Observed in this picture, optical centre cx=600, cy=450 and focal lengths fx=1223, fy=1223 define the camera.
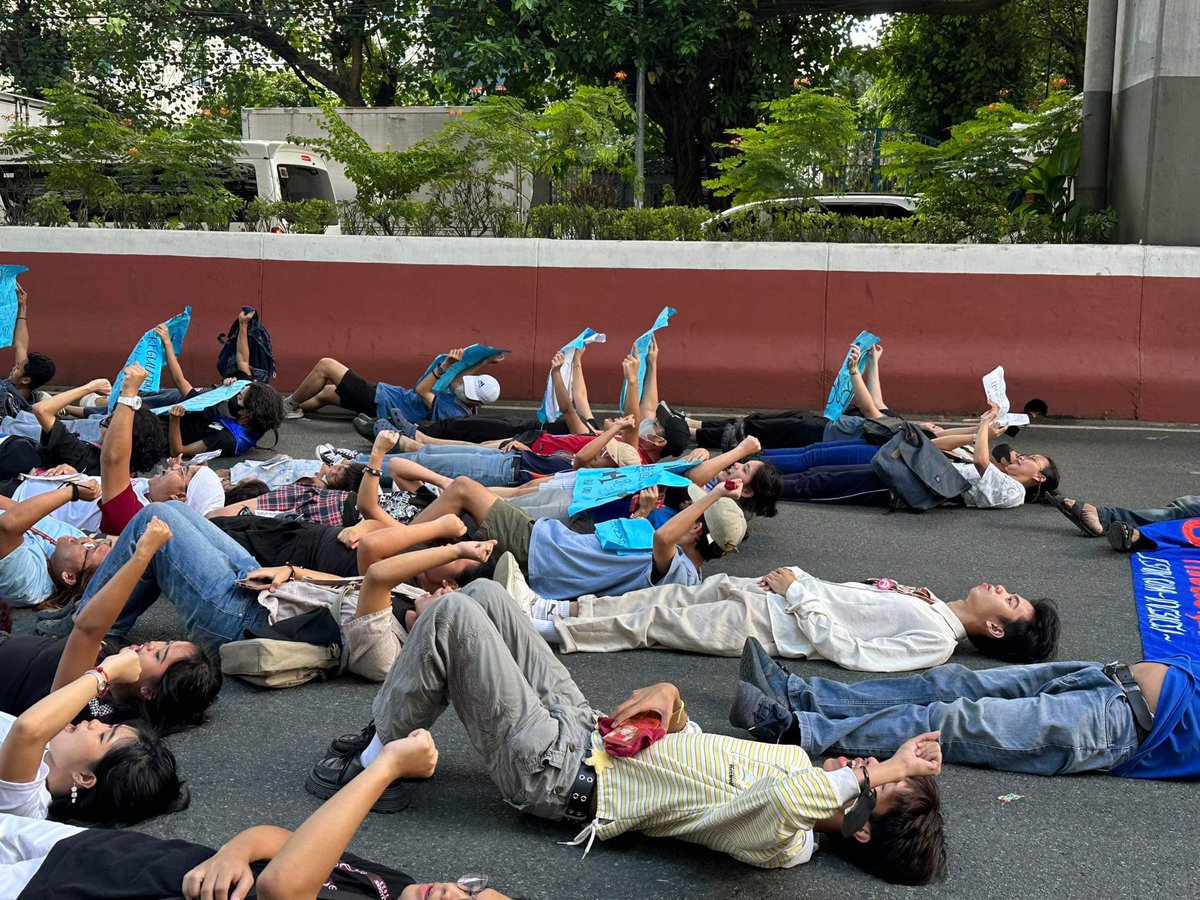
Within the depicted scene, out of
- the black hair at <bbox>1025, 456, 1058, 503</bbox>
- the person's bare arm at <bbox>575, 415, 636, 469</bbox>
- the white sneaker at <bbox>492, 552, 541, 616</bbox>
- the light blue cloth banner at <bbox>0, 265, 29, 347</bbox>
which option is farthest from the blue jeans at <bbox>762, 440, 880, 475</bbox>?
the light blue cloth banner at <bbox>0, 265, 29, 347</bbox>

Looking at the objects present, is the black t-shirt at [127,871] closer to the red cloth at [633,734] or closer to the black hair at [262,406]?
the red cloth at [633,734]

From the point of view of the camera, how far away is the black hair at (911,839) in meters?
3.65

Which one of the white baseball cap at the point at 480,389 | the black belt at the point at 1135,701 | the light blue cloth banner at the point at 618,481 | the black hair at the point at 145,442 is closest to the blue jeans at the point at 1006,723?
the black belt at the point at 1135,701

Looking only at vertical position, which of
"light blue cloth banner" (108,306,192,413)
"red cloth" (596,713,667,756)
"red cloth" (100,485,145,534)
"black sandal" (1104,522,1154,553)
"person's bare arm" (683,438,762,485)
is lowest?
"black sandal" (1104,522,1154,553)

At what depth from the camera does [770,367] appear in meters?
10.3

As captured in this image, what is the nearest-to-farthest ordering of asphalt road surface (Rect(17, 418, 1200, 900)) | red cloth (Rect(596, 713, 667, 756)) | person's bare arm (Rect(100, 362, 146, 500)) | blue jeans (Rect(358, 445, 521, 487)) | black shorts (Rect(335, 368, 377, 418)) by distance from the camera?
asphalt road surface (Rect(17, 418, 1200, 900)) → red cloth (Rect(596, 713, 667, 756)) → person's bare arm (Rect(100, 362, 146, 500)) → blue jeans (Rect(358, 445, 521, 487)) → black shorts (Rect(335, 368, 377, 418))

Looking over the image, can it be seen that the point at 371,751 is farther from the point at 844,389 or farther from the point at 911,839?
the point at 844,389

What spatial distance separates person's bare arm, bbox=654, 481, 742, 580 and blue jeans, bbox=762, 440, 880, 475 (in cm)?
253

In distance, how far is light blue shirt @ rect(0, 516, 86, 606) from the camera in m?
5.60

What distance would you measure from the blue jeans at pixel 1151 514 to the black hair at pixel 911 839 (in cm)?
408

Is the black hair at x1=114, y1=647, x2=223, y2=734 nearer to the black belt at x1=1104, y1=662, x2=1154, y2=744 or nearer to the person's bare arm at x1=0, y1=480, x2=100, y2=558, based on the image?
the person's bare arm at x1=0, y1=480, x2=100, y2=558

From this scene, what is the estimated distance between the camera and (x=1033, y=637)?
5312mm

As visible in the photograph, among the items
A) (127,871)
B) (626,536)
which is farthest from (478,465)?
(127,871)

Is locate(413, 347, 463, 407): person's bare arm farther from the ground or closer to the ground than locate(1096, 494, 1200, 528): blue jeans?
farther from the ground
